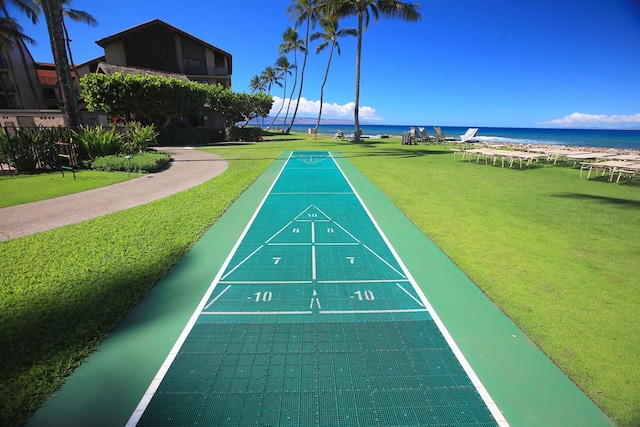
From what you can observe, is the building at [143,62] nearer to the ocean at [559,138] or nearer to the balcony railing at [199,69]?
the balcony railing at [199,69]

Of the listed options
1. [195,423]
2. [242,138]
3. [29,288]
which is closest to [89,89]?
[242,138]

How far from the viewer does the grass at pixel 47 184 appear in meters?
8.96

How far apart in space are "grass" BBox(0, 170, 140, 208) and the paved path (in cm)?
51

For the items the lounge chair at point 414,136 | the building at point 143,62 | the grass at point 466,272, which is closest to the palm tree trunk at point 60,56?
the grass at point 466,272

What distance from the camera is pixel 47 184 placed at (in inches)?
420

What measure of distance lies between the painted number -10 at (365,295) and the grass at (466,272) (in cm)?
170

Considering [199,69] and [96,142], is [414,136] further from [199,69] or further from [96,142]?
[199,69]

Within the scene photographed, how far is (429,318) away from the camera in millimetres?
3949

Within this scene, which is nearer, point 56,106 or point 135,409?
point 135,409

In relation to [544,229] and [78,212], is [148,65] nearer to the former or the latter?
[78,212]

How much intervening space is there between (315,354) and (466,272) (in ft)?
10.1

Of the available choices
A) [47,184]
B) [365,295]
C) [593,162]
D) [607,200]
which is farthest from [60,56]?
[593,162]

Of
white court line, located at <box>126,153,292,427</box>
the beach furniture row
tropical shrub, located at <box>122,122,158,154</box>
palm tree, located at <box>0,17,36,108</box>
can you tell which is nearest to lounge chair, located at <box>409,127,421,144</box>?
the beach furniture row

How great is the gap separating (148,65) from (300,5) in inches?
748
